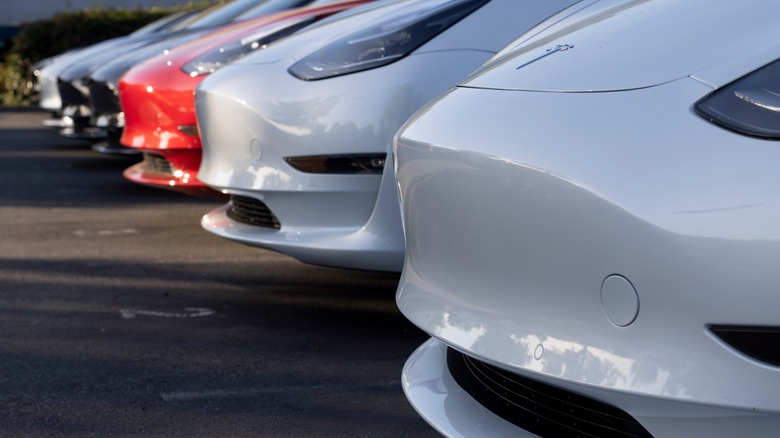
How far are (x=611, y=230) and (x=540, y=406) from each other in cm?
52

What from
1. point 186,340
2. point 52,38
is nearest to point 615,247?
point 186,340

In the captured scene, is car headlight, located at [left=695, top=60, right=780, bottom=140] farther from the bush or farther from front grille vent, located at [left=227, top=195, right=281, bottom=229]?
the bush

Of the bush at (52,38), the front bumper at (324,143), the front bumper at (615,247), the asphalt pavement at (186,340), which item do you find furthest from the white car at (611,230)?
the bush at (52,38)

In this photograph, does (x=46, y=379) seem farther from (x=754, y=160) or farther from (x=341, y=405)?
(x=754, y=160)

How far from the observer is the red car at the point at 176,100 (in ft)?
19.0

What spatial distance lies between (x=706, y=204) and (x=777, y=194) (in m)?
0.12

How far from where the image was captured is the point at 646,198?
2.02 metres

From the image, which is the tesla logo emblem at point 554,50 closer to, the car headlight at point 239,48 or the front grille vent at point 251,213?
the front grille vent at point 251,213

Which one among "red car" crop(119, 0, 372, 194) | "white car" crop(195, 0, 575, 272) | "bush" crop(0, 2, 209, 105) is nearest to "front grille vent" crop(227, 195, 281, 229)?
"white car" crop(195, 0, 575, 272)

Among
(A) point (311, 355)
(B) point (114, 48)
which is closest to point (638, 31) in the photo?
(A) point (311, 355)

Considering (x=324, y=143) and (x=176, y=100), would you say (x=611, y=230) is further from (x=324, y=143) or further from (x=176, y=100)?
(x=176, y=100)

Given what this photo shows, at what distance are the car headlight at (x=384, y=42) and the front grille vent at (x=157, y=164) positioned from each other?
1.89 m

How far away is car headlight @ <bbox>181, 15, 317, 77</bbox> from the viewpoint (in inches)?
233

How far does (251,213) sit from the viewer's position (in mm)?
4578
